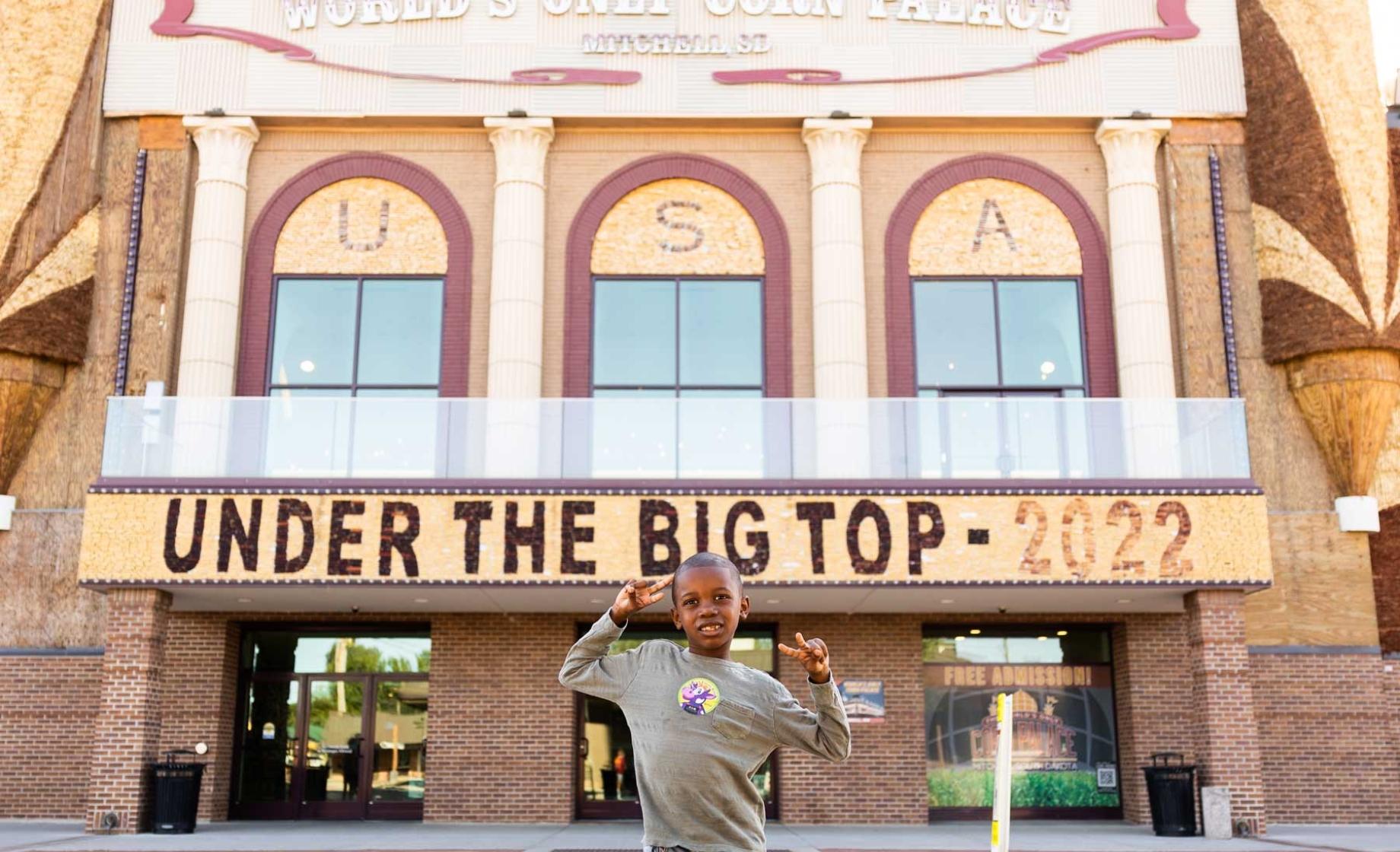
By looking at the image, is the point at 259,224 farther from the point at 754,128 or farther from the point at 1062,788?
the point at 1062,788

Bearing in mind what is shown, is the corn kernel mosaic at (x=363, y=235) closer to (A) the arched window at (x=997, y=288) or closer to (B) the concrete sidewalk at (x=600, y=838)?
(A) the arched window at (x=997, y=288)

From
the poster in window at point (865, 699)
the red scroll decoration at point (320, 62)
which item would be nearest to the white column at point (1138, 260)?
the poster in window at point (865, 699)

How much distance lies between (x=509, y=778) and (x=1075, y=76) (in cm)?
1515

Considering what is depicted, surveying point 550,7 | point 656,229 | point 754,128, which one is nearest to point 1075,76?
point 754,128

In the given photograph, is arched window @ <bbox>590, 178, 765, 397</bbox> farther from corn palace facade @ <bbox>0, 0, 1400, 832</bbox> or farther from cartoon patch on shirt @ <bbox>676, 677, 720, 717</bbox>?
cartoon patch on shirt @ <bbox>676, 677, 720, 717</bbox>

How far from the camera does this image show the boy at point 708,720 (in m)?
4.01

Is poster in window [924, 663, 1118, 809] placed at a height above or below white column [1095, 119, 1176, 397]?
below

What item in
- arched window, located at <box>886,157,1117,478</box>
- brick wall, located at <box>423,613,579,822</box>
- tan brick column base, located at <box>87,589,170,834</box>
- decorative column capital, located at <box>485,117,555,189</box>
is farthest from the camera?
decorative column capital, located at <box>485,117,555,189</box>

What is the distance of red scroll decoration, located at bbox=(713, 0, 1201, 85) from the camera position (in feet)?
76.2

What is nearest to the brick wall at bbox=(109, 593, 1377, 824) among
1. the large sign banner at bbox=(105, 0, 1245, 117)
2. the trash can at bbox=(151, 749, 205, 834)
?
the trash can at bbox=(151, 749, 205, 834)

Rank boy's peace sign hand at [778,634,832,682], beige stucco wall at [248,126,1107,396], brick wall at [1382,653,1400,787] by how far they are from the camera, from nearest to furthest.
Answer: boy's peace sign hand at [778,634,832,682], brick wall at [1382,653,1400,787], beige stucco wall at [248,126,1107,396]

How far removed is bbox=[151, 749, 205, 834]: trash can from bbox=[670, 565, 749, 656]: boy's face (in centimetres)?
1673

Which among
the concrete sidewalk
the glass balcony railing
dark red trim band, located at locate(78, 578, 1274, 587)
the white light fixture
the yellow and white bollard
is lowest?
the concrete sidewalk

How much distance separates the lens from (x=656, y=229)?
918 inches
